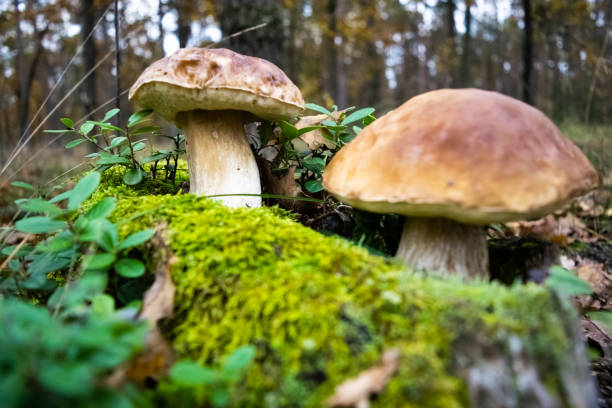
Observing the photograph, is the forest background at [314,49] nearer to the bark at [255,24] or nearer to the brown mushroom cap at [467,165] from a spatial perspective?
the bark at [255,24]

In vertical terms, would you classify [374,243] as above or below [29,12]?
below

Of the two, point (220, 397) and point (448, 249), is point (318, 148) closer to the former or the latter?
Answer: point (448, 249)

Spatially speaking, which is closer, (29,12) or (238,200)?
(238,200)

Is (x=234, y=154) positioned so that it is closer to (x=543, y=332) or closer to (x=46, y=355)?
(x=46, y=355)

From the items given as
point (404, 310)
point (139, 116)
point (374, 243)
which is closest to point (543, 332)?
point (404, 310)

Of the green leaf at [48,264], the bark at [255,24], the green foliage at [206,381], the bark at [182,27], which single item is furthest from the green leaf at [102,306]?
the bark at [255,24]

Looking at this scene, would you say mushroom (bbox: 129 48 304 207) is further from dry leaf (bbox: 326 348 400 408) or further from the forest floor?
dry leaf (bbox: 326 348 400 408)

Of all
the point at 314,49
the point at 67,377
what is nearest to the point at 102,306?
the point at 67,377

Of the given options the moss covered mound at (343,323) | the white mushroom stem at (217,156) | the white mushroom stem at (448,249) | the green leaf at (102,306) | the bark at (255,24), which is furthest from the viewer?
the bark at (255,24)
